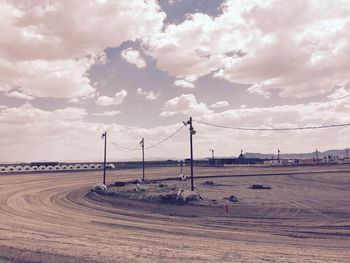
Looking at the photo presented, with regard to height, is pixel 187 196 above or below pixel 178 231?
above

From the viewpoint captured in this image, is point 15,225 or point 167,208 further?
point 167,208

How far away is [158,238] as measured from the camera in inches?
678

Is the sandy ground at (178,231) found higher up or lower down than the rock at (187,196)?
lower down

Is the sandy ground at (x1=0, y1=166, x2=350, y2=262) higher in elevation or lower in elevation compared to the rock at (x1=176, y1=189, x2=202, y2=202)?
lower

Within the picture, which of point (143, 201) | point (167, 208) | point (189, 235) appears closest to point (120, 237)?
point (189, 235)

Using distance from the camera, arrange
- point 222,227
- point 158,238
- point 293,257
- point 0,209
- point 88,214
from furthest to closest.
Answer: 1. point 0,209
2. point 88,214
3. point 222,227
4. point 158,238
5. point 293,257

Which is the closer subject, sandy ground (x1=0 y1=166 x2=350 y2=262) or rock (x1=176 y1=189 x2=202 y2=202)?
sandy ground (x1=0 y1=166 x2=350 y2=262)

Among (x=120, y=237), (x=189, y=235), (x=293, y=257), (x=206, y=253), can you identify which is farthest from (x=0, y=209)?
→ (x=293, y=257)

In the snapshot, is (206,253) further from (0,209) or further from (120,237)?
(0,209)

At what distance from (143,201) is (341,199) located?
18.4 metres

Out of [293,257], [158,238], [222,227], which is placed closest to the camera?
[293,257]

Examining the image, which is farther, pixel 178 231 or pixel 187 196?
pixel 187 196

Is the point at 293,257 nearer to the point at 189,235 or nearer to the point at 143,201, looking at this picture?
the point at 189,235

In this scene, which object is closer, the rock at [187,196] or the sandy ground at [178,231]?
the sandy ground at [178,231]
